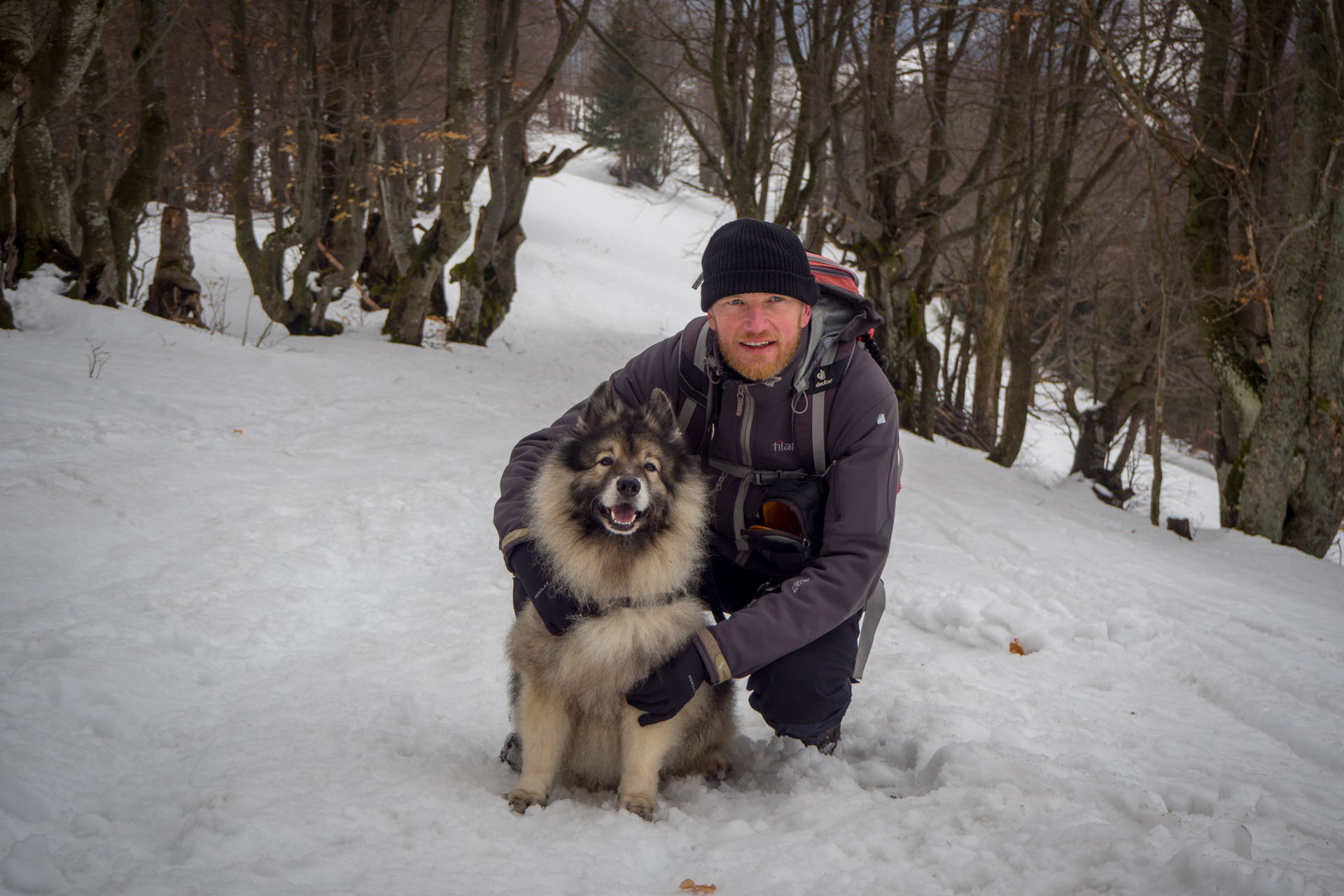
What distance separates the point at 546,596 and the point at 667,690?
0.48 meters

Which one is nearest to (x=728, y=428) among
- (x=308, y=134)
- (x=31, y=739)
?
(x=31, y=739)

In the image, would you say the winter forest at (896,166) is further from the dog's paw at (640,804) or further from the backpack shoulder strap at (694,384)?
the dog's paw at (640,804)

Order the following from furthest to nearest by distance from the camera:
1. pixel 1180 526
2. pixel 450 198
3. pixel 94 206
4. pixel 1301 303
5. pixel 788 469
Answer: pixel 450 198, pixel 94 206, pixel 1180 526, pixel 1301 303, pixel 788 469

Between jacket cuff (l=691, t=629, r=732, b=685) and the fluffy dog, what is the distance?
1.5 inches

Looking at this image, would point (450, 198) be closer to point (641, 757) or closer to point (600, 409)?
point (600, 409)

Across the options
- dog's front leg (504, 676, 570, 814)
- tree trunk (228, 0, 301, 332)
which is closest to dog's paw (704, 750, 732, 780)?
dog's front leg (504, 676, 570, 814)

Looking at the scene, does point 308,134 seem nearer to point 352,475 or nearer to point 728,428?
point 352,475

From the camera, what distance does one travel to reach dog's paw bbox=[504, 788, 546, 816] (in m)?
2.42

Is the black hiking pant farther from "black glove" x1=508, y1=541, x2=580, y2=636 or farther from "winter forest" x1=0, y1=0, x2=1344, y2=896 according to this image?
"black glove" x1=508, y1=541, x2=580, y2=636

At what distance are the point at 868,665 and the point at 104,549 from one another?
3609mm

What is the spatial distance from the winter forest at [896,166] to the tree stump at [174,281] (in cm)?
4

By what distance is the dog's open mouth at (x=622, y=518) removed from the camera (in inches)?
95.3

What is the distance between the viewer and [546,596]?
251cm

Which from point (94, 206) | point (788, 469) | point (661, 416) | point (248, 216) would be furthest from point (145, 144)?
point (788, 469)
